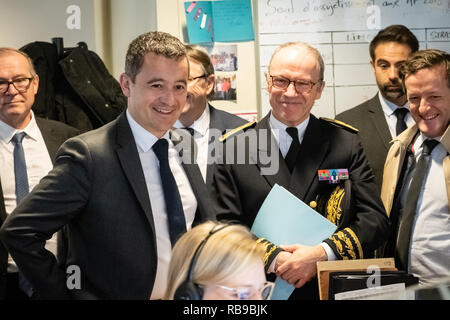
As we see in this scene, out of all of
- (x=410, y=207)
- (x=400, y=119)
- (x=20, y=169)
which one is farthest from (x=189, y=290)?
(x=400, y=119)

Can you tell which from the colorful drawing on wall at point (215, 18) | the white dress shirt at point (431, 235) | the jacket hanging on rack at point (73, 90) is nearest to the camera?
the white dress shirt at point (431, 235)

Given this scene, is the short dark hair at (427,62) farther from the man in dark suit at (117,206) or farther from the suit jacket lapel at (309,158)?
the man in dark suit at (117,206)

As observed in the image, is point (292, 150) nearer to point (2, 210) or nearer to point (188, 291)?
point (188, 291)

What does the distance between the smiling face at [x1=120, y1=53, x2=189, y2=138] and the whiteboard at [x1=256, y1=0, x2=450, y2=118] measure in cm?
167

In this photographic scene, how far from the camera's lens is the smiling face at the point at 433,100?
234cm

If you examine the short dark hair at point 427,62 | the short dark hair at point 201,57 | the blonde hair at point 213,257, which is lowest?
the blonde hair at point 213,257

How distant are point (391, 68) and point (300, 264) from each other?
1404 millimetres

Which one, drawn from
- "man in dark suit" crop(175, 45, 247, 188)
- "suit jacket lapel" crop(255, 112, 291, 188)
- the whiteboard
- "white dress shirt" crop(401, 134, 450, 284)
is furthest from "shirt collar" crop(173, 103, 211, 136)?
"white dress shirt" crop(401, 134, 450, 284)

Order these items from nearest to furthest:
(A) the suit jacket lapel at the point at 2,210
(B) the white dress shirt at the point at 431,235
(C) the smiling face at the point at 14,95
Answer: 1. (B) the white dress shirt at the point at 431,235
2. (A) the suit jacket lapel at the point at 2,210
3. (C) the smiling face at the point at 14,95

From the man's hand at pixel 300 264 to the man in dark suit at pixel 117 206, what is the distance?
37cm

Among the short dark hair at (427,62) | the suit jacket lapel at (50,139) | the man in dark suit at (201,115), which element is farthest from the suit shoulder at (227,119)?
the short dark hair at (427,62)

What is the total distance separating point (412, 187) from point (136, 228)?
3.67ft

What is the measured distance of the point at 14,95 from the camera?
106 inches

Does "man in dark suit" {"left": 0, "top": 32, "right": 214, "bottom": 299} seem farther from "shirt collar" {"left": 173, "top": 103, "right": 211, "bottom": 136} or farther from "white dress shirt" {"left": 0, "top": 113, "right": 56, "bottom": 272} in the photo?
"shirt collar" {"left": 173, "top": 103, "right": 211, "bottom": 136}
